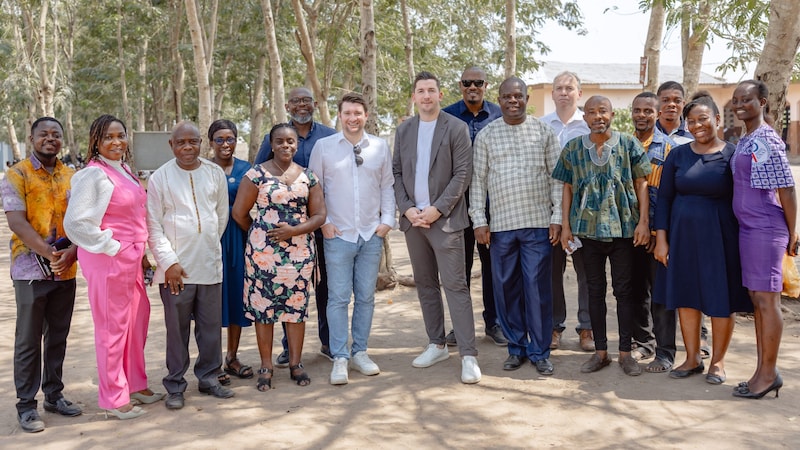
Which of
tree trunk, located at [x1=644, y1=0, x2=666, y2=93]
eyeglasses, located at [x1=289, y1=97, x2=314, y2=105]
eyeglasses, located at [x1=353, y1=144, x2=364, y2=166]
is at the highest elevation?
tree trunk, located at [x1=644, y1=0, x2=666, y2=93]

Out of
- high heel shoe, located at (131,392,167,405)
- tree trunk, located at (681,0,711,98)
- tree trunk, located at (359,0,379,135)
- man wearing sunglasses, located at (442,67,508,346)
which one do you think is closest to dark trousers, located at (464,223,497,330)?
man wearing sunglasses, located at (442,67,508,346)

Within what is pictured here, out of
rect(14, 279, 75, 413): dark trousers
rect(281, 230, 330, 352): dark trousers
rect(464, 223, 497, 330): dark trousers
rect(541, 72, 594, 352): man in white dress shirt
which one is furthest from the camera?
rect(464, 223, 497, 330): dark trousers

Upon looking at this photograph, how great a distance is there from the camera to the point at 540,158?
5.22 m

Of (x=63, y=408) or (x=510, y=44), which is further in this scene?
(x=510, y=44)

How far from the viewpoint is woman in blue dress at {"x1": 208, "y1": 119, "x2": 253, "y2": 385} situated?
5055 millimetres

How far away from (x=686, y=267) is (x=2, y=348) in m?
5.71

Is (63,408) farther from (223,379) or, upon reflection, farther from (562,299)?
(562,299)

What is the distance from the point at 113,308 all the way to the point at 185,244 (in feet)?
1.89

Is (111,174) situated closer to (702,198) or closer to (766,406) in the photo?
(702,198)

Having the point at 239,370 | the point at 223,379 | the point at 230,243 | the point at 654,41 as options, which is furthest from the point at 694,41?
the point at 223,379

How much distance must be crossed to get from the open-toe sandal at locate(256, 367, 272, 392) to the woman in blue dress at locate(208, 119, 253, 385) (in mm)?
264

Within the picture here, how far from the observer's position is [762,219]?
179 inches

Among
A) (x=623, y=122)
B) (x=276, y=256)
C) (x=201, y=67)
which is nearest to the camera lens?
(x=276, y=256)

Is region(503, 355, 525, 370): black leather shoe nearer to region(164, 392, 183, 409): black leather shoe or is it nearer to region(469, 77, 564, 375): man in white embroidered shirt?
region(469, 77, 564, 375): man in white embroidered shirt
